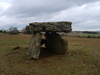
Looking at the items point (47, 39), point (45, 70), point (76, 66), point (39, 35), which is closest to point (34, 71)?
point (45, 70)

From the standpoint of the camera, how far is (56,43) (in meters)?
13.6

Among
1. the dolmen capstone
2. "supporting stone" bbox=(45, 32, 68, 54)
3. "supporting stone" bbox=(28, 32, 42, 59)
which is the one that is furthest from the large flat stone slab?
"supporting stone" bbox=(45, 32, 68, 54)

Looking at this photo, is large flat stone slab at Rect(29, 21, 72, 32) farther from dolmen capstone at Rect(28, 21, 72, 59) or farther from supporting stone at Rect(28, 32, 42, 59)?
supporting stone at Rect(28, 32, 42, 59)

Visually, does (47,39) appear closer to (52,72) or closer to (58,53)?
(58,53)

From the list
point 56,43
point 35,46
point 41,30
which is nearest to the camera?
point 35,46

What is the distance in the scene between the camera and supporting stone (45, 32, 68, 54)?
42.3 feet

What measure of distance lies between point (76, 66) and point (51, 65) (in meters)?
1.68

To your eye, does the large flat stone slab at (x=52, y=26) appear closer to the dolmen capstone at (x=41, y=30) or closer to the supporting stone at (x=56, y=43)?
the dolmen capstone at (x=41, y=30)

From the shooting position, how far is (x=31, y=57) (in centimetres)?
1150

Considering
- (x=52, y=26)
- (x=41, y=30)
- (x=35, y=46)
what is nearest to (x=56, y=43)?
(x=41, y=30)

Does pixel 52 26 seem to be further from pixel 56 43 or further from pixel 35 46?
pixel 56 43

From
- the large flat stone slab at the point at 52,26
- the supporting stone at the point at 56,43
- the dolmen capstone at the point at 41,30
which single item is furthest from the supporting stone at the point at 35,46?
the supporting stone at the point at 56,43

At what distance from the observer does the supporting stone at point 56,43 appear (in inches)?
508

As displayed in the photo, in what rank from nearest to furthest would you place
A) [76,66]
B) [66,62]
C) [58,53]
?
[76,66]
[66,62]
[58,53]
